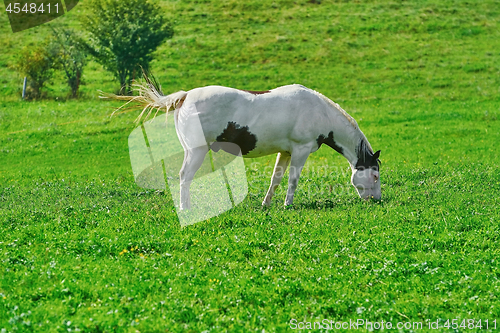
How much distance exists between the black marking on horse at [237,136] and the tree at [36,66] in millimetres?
28222

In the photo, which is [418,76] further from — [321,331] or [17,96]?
[321,331]

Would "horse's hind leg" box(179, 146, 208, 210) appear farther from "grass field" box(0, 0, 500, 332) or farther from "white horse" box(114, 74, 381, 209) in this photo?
Result: "grass field" box(0, 0, 500, 332)

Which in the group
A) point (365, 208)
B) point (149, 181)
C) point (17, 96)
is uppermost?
point (365, 208)

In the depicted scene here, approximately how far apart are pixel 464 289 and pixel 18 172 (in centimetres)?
1836

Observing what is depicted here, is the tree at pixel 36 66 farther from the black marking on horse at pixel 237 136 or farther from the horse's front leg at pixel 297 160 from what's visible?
the horse's front leg at pixel 297 160

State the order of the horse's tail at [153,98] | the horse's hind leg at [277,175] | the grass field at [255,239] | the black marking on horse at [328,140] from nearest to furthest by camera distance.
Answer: the grass field at [255,239]
the horse's tail at [153,98]
the black marking on horse at [328,140]
the horse's hind leg at [277,175]

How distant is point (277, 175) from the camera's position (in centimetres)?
1321

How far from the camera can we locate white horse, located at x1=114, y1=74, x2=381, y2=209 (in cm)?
1208

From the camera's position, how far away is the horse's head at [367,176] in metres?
13.3

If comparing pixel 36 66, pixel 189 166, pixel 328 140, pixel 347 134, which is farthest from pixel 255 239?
pixel 36 66

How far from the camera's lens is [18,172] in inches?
836

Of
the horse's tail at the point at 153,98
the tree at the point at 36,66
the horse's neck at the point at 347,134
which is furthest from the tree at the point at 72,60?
the horse's neck at the point at 347,134

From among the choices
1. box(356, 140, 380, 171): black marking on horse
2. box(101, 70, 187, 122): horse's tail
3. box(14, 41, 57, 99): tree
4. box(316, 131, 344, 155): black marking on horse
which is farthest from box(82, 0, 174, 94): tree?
box(356, 140, 380, 171): black marking on horse

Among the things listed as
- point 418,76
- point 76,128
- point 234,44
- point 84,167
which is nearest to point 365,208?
point 84,167
